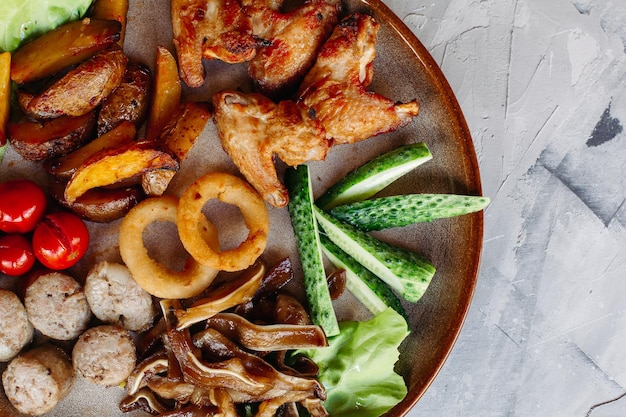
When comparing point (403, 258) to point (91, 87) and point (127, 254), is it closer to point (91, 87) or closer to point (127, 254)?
→ point (127, 254)

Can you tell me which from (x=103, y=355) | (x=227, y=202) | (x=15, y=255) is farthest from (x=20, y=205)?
(x=227, y=202)

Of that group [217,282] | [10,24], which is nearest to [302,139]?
[217,282]

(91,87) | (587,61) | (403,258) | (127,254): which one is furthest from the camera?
(587,61)

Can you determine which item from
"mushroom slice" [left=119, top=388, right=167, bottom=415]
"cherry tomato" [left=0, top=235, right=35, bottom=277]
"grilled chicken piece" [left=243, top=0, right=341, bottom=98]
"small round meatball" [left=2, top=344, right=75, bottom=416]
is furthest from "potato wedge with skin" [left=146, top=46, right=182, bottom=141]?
"mushroom slice" [left=119, top=388, right=167, bottom=415]

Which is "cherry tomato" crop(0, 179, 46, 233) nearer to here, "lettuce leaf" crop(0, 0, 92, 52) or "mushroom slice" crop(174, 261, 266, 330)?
"lettuce leaf" crop(0, 0, 92, 52)

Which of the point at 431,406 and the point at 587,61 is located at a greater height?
the point at 587,61

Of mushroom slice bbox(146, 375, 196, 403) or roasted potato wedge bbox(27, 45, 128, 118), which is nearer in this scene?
roasted potato wedge bbox(27, 45, 128, 118)
